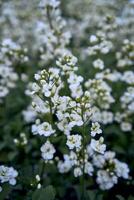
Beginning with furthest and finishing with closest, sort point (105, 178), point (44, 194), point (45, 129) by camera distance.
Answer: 1. point (105, 178)
2. point (45, 129)
3. point (44, 194)

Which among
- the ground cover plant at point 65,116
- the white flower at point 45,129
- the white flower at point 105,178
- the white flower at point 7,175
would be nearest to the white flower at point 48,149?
A: the ground cover plant at point 65,116

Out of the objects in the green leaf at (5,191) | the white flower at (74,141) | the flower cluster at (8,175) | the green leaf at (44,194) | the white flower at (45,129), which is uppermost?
the white flower at (45,129)

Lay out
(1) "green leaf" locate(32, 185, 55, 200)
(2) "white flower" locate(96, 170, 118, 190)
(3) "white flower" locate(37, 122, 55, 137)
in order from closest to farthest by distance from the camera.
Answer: (1) "green leaf" locate(32, 185, 55, 200), (3) "white flower" locate(37, 122, 55, 137), (2) "white flower" locate(96, 170, 118, 190)

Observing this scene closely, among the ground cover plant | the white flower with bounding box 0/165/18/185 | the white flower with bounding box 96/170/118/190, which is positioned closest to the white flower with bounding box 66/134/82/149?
the ground cover plant

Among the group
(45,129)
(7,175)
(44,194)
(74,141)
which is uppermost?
(45,129)

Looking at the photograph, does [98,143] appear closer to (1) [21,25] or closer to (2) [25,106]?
(2) [25,106]

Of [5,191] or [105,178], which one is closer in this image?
[5,191]

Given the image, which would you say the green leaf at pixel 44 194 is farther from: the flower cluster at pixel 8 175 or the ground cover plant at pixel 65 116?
the flower cluster at pixel 8 175

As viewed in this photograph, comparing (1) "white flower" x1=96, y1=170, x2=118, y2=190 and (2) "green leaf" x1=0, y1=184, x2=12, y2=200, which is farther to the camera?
(1) "white flower" x1=96, y1=170, x2=118, y2=190

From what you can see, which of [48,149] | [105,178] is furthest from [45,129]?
[105,178]

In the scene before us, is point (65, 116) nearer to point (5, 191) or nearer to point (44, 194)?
point (44, 194)

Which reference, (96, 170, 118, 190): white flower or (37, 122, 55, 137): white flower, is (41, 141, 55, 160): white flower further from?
(96, 170, 118, 190): white flower
